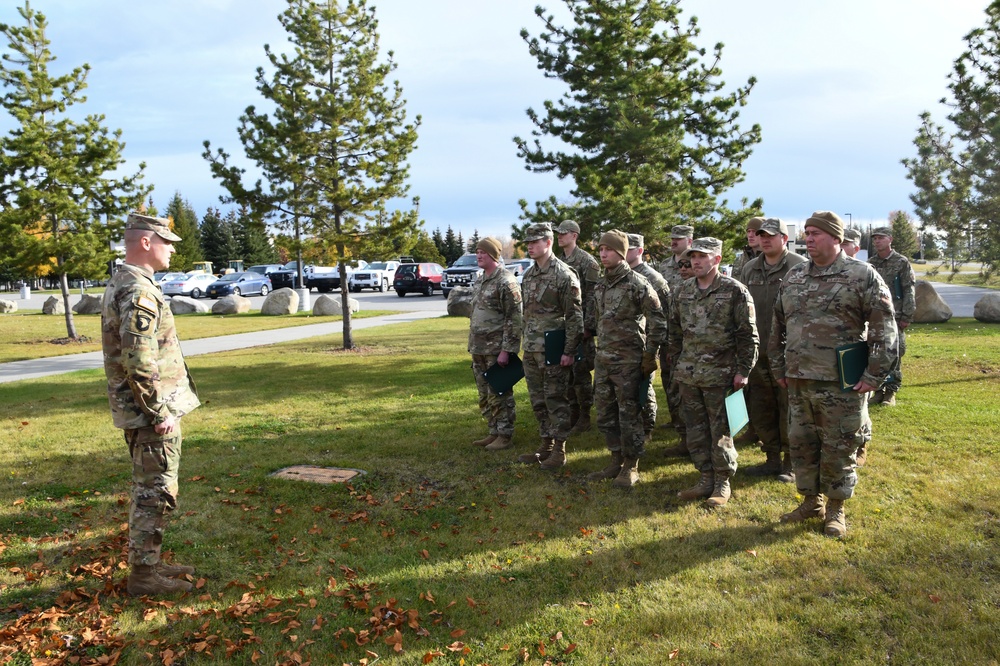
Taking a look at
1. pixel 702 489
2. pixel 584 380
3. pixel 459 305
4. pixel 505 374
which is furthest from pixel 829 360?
pixel 459 305

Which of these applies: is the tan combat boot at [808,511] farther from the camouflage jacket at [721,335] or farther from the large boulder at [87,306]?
the large boulder at [87,306]

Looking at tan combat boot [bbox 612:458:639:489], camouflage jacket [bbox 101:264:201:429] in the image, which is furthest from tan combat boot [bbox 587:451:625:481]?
camouflage jacket [bbox 101:264:201:429]

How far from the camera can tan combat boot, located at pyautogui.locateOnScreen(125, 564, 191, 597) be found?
4.30 metres

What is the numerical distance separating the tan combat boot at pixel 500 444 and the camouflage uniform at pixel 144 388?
12.0ft

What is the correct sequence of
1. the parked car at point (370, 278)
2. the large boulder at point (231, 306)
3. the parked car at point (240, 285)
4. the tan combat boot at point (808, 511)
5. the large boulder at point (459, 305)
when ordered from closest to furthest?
the tan combat boot at point (808, 511), the large boulder at point (459, 305), the large boulder at point (231, 306), the parked car at point (240, 285), the parked car at point (370, 278)

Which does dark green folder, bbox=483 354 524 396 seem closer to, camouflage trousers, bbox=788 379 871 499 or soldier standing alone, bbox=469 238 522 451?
soldier standing alone, bbox=469 238 522 451

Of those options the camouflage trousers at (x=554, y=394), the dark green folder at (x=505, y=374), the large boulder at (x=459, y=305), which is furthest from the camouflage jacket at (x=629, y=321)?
the large boulder at (x=459, y=305)

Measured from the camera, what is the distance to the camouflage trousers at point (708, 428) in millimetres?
5625

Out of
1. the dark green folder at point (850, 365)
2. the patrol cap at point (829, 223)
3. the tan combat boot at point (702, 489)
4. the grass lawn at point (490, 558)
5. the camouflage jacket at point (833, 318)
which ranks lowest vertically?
the grass lawn at point (490, 558)

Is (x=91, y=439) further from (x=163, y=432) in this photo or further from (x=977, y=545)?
(x=977, y=545)

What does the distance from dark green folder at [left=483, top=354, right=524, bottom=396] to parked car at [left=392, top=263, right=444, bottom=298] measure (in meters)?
29.3

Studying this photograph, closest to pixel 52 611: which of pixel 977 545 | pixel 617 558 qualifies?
pixel 617 558

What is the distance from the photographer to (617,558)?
4.69 m

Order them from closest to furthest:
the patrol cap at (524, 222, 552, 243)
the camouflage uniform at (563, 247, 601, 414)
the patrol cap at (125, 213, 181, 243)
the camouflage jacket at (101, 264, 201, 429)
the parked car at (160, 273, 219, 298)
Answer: the camouflage jacket at (101, 264, 201, 429), the patrol cap at (125, 213, 181, 243), the patrol cap at (524, 222, 552, 243), the camouflage uniform at (563, 247, 601, 414), the parked car at (160, 273, 219, 298)
